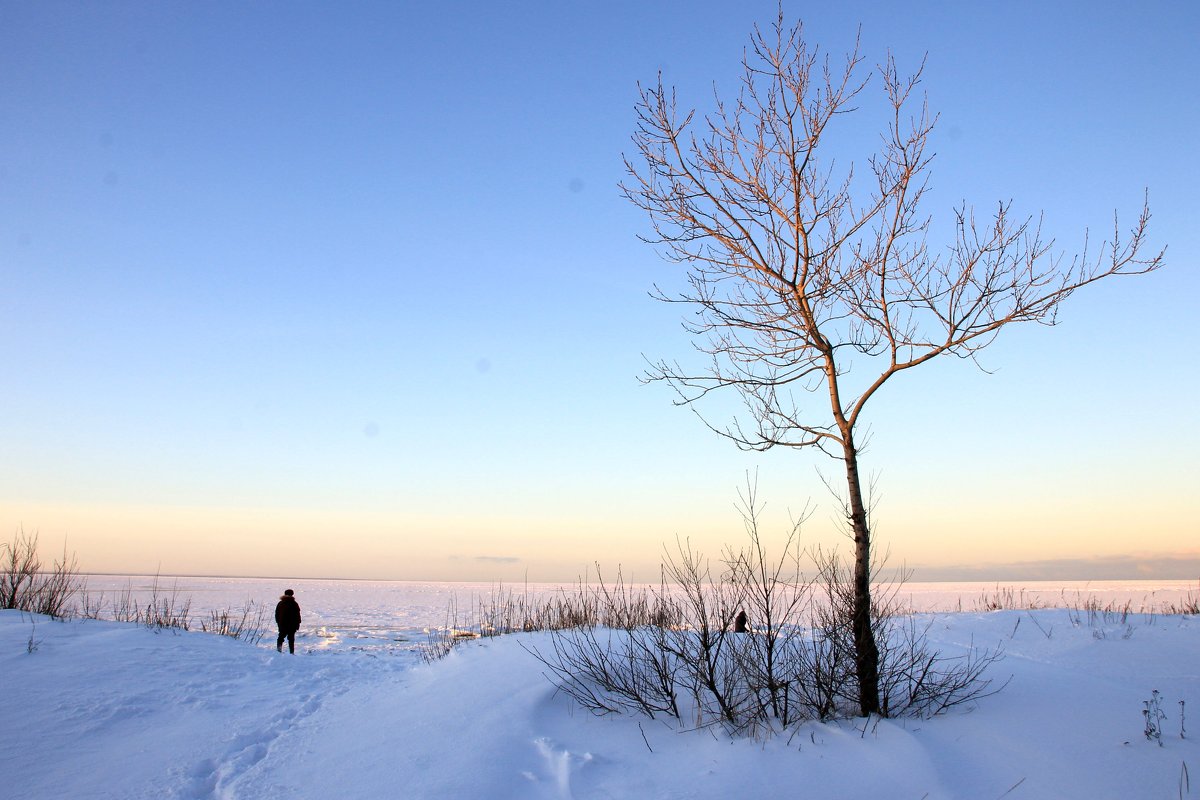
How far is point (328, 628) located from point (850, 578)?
20.2m

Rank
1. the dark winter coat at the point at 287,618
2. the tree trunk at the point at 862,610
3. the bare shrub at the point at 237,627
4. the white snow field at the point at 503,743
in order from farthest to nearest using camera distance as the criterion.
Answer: the dark winter coat at the point at 287,618 → the bare shrub at the point at 237,627 → the tree trunk at the point at 862,610 → the white snow field at the point at 503,743

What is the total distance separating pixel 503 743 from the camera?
5305 mm

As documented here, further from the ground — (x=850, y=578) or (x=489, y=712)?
(x=850, y=578)

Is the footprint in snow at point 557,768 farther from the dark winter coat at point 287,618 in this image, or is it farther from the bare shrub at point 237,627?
the dark winter coat at point 287,618

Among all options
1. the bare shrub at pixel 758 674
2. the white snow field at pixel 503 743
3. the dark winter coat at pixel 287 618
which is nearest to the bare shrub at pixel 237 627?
the dark winter coat at pixel 287 618

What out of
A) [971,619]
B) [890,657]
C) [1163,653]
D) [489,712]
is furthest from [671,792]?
[971,619]

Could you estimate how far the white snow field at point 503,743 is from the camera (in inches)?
182

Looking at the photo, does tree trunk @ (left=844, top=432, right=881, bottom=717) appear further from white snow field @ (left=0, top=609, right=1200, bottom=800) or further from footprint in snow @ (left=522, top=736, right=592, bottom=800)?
footprint in snow @ (left=522, top=736, right=592, bottom=800)

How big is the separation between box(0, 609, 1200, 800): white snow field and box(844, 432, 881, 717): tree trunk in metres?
0.29

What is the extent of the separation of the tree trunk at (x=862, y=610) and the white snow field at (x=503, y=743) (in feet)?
0.97

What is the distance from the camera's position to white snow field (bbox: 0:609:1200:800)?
463cm

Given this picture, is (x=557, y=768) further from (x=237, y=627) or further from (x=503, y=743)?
(x=237, y=627)

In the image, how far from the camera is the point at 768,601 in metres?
5.52

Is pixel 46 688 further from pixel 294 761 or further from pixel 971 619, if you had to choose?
pixel 971 619
